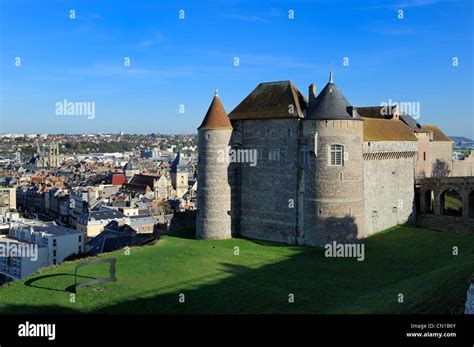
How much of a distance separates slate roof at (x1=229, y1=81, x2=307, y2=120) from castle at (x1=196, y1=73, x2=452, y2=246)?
90 mm

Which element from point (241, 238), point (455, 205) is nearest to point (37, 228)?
point (241, 238)

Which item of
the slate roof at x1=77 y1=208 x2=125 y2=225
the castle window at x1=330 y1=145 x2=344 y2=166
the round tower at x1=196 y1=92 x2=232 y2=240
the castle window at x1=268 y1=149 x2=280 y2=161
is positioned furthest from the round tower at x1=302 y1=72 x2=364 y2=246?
the slate roof at x1=77 y1=208 x2=125 y2=225

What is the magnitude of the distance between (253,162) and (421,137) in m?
18.8

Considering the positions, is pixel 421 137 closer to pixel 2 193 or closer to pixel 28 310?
pixel 28 310

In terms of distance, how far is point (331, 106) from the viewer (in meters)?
33.2

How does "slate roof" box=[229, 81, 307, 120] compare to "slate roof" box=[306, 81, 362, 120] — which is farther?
"slate roof" box=[229, 81, 307, 120]

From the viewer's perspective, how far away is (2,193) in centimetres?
9750


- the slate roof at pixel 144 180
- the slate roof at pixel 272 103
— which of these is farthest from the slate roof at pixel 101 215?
the slate roof at pixel 272 103

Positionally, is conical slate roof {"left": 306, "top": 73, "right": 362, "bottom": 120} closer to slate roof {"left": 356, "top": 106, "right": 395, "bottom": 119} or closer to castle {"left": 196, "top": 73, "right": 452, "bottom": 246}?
castle {"left": 196, "top": 73, "right": 452, "bottom": 246}

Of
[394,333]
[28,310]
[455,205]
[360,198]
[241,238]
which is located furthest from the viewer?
[455,205]

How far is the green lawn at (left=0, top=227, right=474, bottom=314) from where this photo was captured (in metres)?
22.1

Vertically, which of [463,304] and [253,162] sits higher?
[253,162]

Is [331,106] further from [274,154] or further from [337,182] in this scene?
[274,154]

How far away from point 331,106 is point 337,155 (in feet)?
10.4
